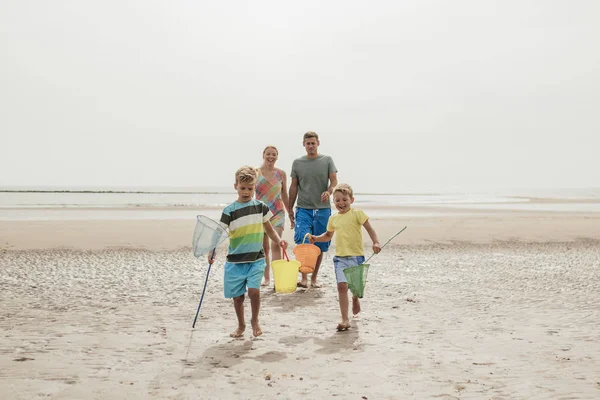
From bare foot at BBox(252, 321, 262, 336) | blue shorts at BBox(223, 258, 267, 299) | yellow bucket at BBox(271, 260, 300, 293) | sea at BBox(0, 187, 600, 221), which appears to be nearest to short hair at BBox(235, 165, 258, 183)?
blue shorts at BBox(223, 258, 267, 299)

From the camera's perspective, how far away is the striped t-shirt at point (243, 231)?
4488 mm

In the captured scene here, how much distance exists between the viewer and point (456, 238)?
42.9 feet

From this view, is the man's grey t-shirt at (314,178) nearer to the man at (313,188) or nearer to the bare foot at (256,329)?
the man at (313,188)

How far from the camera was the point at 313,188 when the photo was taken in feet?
22.6

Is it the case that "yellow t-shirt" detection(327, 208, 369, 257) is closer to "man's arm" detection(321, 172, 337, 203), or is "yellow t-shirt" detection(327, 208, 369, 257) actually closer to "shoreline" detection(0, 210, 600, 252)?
"man's arm" detection(321, 172, 337, 203)

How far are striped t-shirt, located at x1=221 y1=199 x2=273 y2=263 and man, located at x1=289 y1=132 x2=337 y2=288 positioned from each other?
2369mm

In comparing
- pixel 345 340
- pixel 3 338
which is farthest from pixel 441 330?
pixel 3 338

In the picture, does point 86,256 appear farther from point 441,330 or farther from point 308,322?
point 441,330

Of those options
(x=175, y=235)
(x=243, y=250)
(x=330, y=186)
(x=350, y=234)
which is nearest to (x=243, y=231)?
(x=243, y=250)

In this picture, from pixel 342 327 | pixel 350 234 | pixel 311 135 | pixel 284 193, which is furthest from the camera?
pixel 284 193

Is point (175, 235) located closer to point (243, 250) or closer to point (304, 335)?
point (243, 250)

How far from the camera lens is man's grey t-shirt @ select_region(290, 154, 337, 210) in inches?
271

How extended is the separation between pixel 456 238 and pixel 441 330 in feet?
29.1

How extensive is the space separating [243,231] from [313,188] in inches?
98.9
